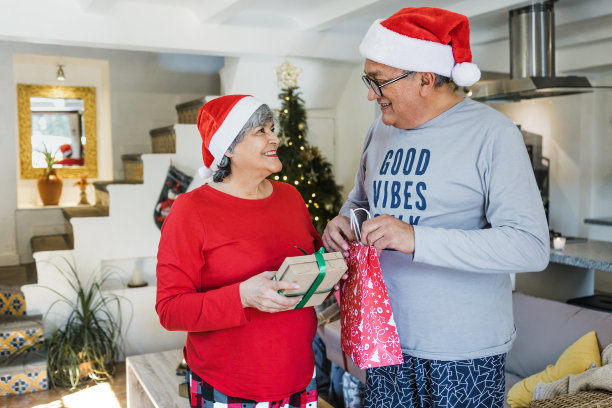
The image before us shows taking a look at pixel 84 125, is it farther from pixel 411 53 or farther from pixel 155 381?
pixel 411 53

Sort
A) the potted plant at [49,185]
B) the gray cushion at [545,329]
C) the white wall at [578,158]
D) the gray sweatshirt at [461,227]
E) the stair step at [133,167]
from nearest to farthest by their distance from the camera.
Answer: the gray sweatshirt at [461,227], the gray cushion at [545,329], the stair step at [133,167], the white wall at [578,158], the potted plant at [49,185]

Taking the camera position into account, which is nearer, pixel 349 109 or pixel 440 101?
pixel 440 101

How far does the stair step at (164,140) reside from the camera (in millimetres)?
4762

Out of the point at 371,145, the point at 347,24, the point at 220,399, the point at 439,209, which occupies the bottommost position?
the point at 220,399

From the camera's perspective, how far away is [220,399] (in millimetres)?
1407

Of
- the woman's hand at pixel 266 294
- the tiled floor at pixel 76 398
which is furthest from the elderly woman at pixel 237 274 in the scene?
the tiled floor at pixel 76 398

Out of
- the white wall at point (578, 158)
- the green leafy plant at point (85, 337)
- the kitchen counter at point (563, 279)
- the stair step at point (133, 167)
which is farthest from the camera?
the white wall at point (578, 158)

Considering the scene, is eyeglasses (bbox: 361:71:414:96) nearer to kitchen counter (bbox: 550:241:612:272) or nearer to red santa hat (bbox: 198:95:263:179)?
red santa hat (bbox: 198:95:263:179)

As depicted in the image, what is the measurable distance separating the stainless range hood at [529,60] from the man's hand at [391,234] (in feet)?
8.70

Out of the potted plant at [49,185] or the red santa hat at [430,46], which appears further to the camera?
the potted plant at [49,185]

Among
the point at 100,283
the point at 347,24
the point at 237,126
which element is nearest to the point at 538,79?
the point at 347,24

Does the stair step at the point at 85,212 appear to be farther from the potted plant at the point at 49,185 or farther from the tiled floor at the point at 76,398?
the tiled floor at the point at 76,398

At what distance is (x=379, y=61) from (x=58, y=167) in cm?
616

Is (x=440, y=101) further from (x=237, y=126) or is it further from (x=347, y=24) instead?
(x=347, y=24)
